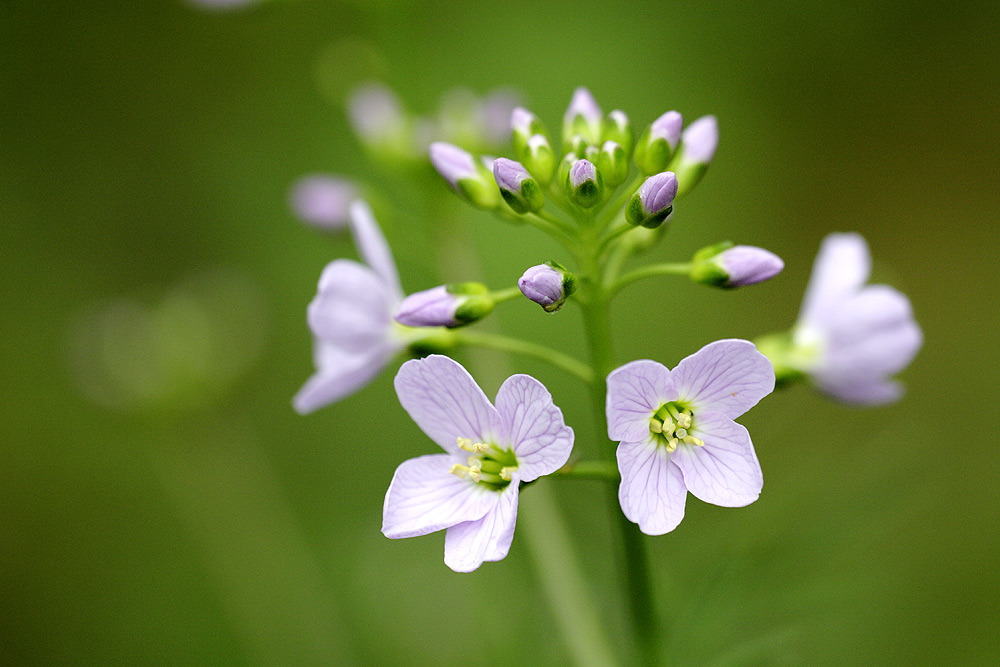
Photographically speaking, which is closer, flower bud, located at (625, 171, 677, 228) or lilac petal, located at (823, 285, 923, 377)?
flower bud, located at (625, 171, 677, 228)

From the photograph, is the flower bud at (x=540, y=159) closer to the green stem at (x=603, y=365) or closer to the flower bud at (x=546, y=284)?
the green stem at (x=603, y=365)

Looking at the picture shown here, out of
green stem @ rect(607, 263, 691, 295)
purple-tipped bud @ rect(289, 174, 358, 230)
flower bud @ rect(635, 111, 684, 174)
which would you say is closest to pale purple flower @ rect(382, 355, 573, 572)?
green stem @ rect(607, 263, 691, 295)

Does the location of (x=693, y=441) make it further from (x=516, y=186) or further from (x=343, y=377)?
(x=343, y=377)

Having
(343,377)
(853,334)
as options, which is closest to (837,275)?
(853,334)

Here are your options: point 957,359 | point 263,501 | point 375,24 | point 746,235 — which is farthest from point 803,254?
point 263,501

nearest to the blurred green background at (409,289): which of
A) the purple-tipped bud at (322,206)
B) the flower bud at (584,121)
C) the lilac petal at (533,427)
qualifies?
the purple-tipped bud at (322,206)

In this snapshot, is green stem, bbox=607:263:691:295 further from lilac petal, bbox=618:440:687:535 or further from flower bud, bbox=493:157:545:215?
lilac petal, bbox=618:440:687:535

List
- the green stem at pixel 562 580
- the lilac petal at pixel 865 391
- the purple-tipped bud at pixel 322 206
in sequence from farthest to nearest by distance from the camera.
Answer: the purple-tipped bud at pixel 322 206 → the green stem at pixel 562 580 → the lilac petal at pixel 865 391
